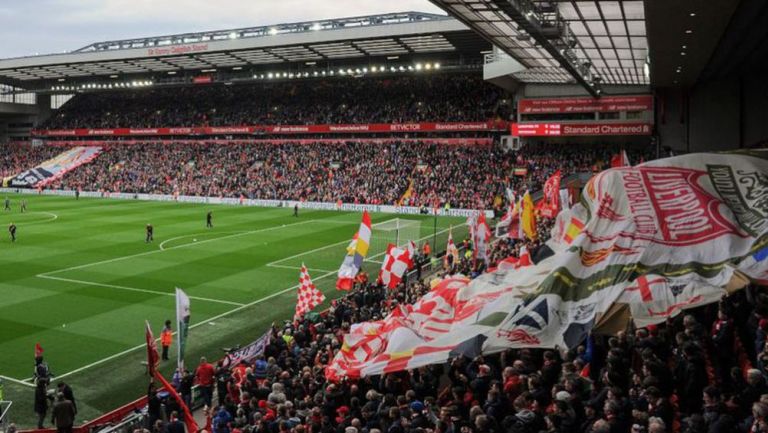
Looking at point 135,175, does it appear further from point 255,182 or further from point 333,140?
point 333,140

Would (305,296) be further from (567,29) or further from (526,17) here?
(567,29)

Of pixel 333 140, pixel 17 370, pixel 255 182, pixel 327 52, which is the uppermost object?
pixel 327 52

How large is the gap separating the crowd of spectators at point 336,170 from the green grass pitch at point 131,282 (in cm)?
806

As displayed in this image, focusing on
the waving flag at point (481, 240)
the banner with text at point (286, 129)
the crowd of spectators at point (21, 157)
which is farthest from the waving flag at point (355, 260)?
the crowd of spectators at point (21, 157)

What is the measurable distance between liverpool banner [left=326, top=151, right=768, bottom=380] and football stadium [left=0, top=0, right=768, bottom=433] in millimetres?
34

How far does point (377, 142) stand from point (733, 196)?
204 ft

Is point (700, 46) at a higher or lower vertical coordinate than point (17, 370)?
higher

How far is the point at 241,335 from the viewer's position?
20828 millimetres

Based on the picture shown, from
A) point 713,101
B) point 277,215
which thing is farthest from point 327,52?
point 713,101

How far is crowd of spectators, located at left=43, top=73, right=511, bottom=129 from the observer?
67938mm

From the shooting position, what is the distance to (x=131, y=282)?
2752cm

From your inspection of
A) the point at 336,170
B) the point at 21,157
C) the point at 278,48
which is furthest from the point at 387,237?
the point at 21,157

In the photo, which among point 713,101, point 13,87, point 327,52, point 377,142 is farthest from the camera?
point 13,87

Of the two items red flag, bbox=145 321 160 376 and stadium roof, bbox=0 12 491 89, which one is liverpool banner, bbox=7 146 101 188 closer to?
stadium roof, bbox=0 12 491 89
